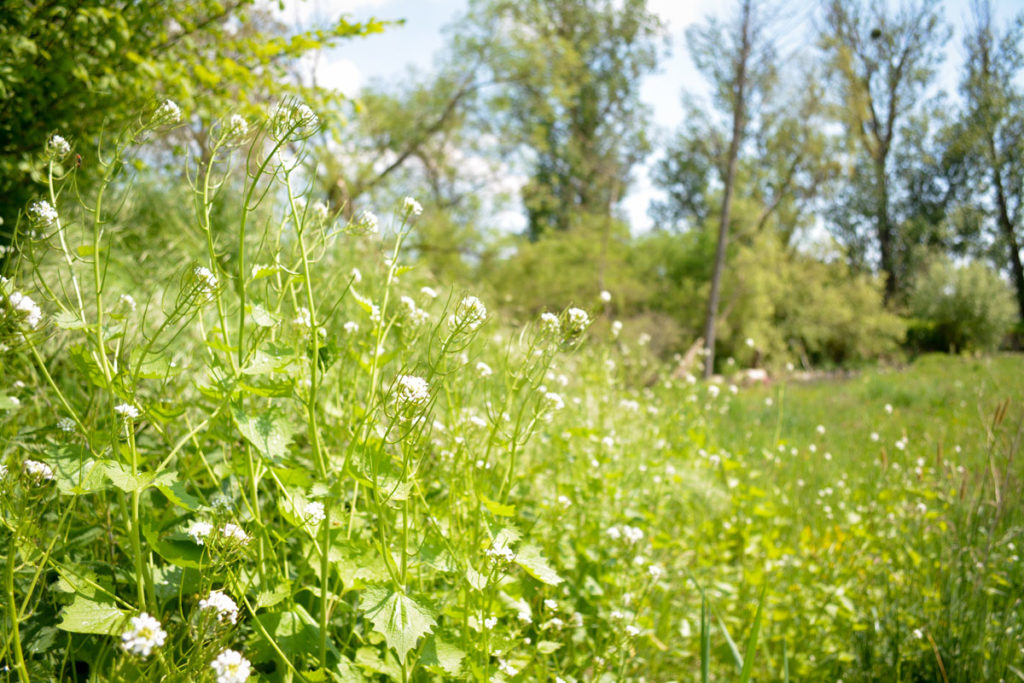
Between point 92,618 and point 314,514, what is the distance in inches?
15.4

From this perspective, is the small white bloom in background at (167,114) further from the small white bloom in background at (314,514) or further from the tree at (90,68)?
the tree at (90,68)

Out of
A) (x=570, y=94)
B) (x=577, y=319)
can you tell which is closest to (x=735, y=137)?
(x=570, y=94)

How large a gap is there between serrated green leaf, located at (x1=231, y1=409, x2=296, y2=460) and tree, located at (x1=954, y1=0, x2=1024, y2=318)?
23051 mm

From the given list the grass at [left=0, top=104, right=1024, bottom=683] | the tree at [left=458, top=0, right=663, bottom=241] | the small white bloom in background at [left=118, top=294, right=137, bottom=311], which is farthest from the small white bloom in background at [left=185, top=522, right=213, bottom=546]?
the tree at [left=458, top=0, right=663, bottom=241]

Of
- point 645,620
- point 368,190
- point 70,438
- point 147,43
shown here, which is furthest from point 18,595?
point 368,190

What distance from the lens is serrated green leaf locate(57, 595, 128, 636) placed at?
3.51 ft

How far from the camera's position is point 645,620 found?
6.98 ft

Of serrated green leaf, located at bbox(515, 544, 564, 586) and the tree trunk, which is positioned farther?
the tree trunk

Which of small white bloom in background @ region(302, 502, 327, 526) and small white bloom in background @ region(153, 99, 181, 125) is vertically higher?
small white bloom in background @ region(153, 99, 181, 125)

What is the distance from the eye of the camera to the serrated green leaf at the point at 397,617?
1.12 metres

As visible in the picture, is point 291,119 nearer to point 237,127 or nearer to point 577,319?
point 237,127

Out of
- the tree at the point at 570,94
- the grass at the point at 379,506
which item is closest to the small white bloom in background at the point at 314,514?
the grass at the point at 379,506

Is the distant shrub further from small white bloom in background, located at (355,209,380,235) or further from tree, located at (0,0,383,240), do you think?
small white bloom in background, located at (355,209,380,235)

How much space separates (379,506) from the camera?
1.17 m
